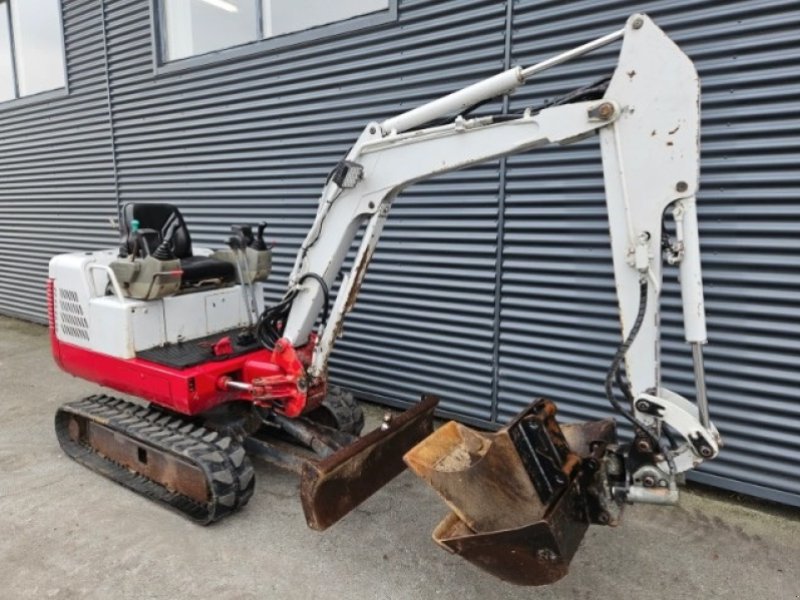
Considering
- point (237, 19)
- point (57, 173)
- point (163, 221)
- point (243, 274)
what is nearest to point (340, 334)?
point (243, 274)

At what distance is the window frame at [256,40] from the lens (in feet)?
14.1

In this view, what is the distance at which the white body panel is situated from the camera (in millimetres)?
3344

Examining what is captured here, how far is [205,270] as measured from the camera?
12.1ft

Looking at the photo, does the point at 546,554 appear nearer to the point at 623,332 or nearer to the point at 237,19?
the point at 623,332

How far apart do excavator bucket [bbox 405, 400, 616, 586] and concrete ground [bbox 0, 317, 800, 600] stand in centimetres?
47

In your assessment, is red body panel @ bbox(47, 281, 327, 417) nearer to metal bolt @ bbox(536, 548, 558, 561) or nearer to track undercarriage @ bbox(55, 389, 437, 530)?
track undercarriage @ bbox(55, 389, 437, 530)

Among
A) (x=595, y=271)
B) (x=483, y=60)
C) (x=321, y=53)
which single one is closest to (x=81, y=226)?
(x=321, y=53)

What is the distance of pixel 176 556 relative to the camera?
8.90 ft

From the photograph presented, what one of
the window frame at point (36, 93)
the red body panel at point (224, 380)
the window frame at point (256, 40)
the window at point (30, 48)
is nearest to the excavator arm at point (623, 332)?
the red body panel at point (224, 380)

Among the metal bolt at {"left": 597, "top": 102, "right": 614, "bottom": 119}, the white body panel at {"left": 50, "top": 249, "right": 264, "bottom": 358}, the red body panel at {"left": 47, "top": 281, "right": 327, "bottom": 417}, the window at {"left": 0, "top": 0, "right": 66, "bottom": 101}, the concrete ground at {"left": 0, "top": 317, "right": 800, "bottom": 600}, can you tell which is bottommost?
the concrete ground at {"left": 0, "top": 317, "right": 800, "bottom": 600}

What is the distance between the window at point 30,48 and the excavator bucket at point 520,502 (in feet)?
24.4

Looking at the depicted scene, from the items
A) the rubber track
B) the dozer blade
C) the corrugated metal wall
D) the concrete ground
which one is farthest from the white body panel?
the dozer blade

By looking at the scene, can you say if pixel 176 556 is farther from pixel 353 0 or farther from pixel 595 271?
pixel 353 0

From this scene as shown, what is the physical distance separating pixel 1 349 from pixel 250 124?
436 centimetres
